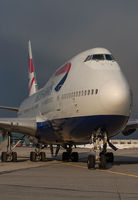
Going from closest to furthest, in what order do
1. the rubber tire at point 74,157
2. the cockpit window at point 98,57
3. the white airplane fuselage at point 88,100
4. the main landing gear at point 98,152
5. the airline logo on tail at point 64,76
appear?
1. the white airplane fuselage at point 88,100
2. the main landing gear at point 98,152
3. the cockpit window at point 98,57
4. the airline logo on tail at point 64,76
5. the rubber tire at point 74,157

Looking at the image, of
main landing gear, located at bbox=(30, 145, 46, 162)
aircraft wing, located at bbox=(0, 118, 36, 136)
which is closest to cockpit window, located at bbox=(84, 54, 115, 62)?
aircraft wing, located at bbox=(0, 118, 36, 136)

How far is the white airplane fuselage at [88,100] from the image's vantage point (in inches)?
584

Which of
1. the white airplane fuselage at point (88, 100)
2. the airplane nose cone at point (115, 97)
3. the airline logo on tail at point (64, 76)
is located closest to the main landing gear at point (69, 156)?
the white airplane fuselage at point (88, 100)

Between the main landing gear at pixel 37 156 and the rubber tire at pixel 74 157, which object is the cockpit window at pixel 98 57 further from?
the main landing gear at pixel 37 156

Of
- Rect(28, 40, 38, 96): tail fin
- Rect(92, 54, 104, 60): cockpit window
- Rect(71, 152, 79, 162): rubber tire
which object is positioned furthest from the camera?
Rect(28, 40, 38, 96): tail fin

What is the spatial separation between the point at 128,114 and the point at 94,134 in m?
2.06

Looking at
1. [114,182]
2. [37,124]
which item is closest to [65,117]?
[37,124]

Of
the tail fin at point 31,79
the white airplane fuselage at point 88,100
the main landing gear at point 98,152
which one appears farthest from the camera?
the tail fin at point 31,79

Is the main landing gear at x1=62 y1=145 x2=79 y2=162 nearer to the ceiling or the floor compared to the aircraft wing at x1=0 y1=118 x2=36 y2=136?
nearer to the floor

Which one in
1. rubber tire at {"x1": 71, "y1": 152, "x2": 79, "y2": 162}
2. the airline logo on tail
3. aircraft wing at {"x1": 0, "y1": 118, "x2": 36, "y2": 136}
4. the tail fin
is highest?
the tail fin

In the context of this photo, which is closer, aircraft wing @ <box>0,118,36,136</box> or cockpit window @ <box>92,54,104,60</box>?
cockpit window @ <box>92,54,104,60</box>

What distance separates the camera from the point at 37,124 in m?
21.6

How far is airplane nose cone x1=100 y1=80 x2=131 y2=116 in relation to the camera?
14.6 m

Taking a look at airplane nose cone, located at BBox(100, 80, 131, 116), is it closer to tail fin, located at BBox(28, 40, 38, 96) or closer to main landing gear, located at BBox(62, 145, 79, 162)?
main landing gear, located at BBox(62, 145, 79, 162)
